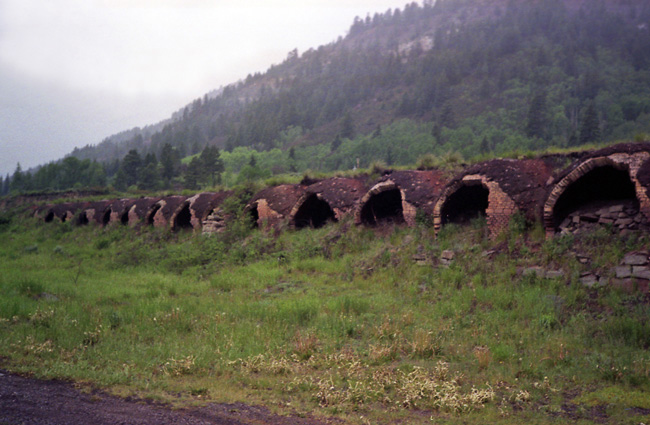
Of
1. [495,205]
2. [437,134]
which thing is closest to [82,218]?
[495,205]

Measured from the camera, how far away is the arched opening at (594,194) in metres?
8.59

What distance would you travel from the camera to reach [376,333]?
642 centimetres

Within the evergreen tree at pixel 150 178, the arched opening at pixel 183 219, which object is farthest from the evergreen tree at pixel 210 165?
the arched opening at pixel 183 219

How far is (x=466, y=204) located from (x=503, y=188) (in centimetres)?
202

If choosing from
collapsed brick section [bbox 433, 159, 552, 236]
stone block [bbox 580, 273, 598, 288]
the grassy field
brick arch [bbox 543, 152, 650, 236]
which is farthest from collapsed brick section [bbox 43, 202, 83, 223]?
stone block [bbox 580, 273, 598, 288]

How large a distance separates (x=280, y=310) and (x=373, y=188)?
6187mm

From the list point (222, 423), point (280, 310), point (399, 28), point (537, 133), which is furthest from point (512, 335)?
point (399, 28)

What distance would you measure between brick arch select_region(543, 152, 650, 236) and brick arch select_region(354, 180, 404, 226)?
369 centimetres

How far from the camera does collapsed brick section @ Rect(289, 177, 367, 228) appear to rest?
13.6 m

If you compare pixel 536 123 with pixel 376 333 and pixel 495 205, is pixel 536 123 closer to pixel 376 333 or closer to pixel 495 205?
pixel 495 205

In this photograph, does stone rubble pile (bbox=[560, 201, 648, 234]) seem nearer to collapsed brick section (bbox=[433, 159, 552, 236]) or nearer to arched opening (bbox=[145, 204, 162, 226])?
collapsed brick section (bbox=[433, 159, 552, 236])

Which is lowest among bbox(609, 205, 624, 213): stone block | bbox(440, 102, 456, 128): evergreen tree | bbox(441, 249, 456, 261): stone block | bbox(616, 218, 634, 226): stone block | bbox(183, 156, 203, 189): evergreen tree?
bbox(441, 249, 456, 261): stone block

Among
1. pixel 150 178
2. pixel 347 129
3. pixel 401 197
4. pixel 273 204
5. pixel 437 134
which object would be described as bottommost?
pixel 401 197

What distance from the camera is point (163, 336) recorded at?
21.3 ft
